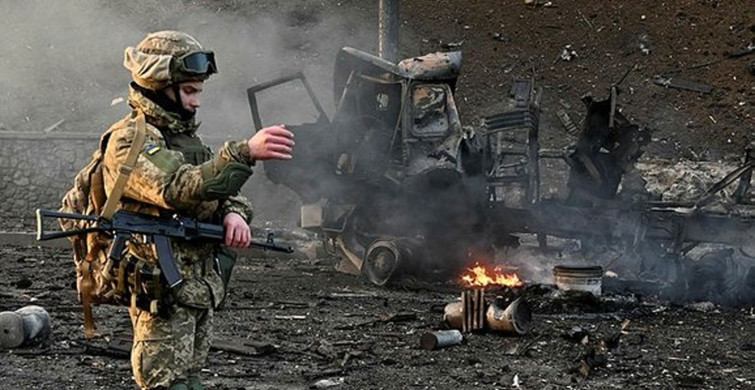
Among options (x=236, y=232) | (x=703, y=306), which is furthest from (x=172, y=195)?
(x=703, y=306)

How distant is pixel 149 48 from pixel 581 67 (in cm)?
1737

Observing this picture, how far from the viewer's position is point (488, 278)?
12336 mm

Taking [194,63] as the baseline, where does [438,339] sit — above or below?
below

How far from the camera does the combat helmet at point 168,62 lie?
4996 millimetres

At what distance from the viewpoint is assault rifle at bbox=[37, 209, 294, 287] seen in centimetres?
491

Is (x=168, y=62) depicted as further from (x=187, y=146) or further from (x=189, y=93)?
(x=187, y=146)

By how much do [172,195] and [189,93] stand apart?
56 cm

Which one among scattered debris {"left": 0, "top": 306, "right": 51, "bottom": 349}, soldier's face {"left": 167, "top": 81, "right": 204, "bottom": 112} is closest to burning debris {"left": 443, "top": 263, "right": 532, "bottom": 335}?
scattered debris {"left": 0, "top": 306, "right": 51, "bottom": 349}

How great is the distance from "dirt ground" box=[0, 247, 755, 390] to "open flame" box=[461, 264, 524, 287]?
0.72 feet

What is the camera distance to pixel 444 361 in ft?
27.7

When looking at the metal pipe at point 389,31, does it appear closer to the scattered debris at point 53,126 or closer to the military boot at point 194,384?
the scattered debris at point 53,126

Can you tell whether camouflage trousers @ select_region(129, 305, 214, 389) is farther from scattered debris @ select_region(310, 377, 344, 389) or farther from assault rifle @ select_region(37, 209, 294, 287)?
scattered debris @ select_region(310, 377, 344, 389)

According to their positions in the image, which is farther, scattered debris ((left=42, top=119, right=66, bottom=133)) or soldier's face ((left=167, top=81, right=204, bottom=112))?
scattered debris ((left=42, top=119, right=66, bottom=133))

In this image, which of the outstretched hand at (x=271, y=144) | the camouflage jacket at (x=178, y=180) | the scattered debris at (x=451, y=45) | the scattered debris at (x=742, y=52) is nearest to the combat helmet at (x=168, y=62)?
the camouflage jacket at (x=178, y=180)
